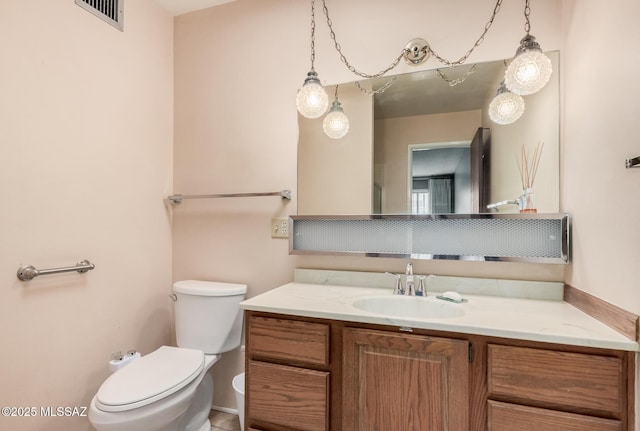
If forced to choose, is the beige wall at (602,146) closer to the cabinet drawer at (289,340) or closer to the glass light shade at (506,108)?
the glass light shade at (506,108)

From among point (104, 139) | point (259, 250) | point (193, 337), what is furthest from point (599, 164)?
point (104, 139)

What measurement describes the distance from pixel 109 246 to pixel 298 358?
1161 millimetres

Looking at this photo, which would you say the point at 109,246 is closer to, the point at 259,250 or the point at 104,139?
the point at 104,139

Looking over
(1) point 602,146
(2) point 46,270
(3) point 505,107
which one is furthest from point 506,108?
(2) point 46,270

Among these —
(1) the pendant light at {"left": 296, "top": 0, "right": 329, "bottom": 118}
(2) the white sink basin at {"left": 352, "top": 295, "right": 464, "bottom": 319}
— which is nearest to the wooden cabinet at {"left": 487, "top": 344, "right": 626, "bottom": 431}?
(2) the white sink basin at {"left": 352, "top": 295, "right": 464, "bottom": 319}

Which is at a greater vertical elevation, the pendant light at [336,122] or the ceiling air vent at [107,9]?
the ceiling air vent at [107,9]

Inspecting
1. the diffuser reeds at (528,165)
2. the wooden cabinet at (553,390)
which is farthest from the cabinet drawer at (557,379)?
the diffuser reeds at (528,165)

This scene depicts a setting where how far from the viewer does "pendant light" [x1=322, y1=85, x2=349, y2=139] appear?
65.6 inches

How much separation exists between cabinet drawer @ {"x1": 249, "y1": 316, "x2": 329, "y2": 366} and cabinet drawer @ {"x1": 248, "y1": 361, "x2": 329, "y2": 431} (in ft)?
0.15

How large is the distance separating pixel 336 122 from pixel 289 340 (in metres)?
1.11

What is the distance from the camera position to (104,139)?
62.5 inches

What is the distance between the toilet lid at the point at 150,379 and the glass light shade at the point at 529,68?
1.83 meters

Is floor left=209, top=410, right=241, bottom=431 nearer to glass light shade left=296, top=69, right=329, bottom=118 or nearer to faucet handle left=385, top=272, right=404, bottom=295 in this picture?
faucet handle left=385, top=272, right=404, bottom=295

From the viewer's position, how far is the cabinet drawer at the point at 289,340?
116 cm
